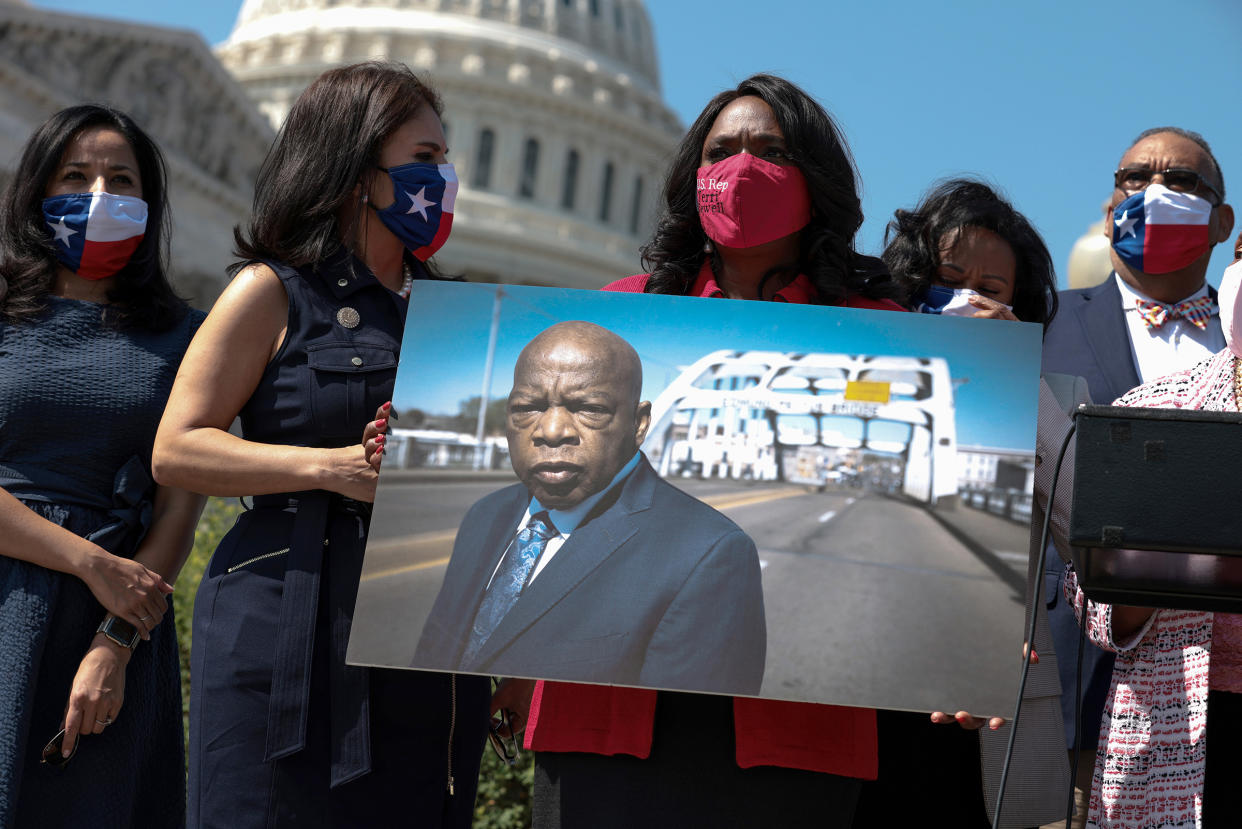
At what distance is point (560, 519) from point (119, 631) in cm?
134

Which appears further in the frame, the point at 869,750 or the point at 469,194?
the point at 469,194

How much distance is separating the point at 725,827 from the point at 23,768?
1.67 meters

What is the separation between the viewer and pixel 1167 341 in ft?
11.4

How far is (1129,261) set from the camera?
3463 millimetres

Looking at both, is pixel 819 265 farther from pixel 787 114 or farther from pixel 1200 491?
pixel 1200 491

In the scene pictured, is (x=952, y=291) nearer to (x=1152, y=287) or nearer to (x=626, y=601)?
(x=1152, y=287)

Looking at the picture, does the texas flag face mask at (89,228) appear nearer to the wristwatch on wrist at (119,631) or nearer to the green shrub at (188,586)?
the wristwatch on wrist at (119,631)

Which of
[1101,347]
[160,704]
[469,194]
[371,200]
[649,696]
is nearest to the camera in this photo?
[649,696]

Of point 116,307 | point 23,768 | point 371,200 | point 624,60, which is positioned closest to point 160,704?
point 23,768

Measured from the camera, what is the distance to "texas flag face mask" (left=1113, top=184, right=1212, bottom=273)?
3.43 m

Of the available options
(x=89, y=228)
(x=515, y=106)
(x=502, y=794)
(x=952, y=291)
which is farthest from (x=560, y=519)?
(x=515, y=106)

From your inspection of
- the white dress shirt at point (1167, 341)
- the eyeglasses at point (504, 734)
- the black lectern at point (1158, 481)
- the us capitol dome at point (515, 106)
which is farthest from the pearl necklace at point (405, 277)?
the us capitol dome at point (515, 106)

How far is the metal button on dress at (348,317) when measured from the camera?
2.50m

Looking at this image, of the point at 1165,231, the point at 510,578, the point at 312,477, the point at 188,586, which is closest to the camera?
the point at 510,578
